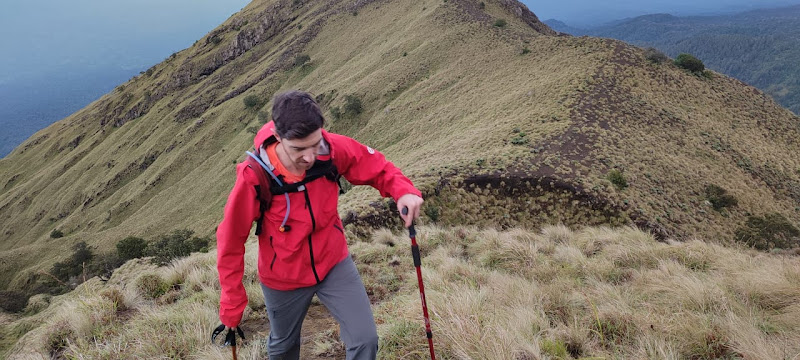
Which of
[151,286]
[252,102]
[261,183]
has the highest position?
[252,102]

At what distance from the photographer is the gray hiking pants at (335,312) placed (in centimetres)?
280

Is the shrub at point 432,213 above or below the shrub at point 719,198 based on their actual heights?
above

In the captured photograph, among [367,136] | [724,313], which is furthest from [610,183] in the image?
[367,136]

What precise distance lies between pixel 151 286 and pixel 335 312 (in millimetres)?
4847

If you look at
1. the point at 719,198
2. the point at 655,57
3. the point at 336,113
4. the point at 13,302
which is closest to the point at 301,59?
the point at 336,113

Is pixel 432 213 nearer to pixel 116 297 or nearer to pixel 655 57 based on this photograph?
pixel 116 297

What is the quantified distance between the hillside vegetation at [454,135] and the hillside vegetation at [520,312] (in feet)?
21.4

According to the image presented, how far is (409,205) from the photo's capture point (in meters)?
2.85

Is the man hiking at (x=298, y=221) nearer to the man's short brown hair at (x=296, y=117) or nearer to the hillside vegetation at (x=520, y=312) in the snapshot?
the man's short brown hair at (x=296, y=117)

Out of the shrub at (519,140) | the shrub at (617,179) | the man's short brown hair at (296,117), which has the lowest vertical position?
the shrub at (617,179)

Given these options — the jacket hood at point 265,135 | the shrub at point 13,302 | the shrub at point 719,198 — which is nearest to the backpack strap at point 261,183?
the jacket hood at point 265,135

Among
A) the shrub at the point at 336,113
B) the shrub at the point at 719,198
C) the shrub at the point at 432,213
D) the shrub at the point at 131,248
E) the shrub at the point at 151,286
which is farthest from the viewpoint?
the shrub at the point at 336,113

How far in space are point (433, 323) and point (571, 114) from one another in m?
22.8

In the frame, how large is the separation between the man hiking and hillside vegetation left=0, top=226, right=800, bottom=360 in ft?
3.34
